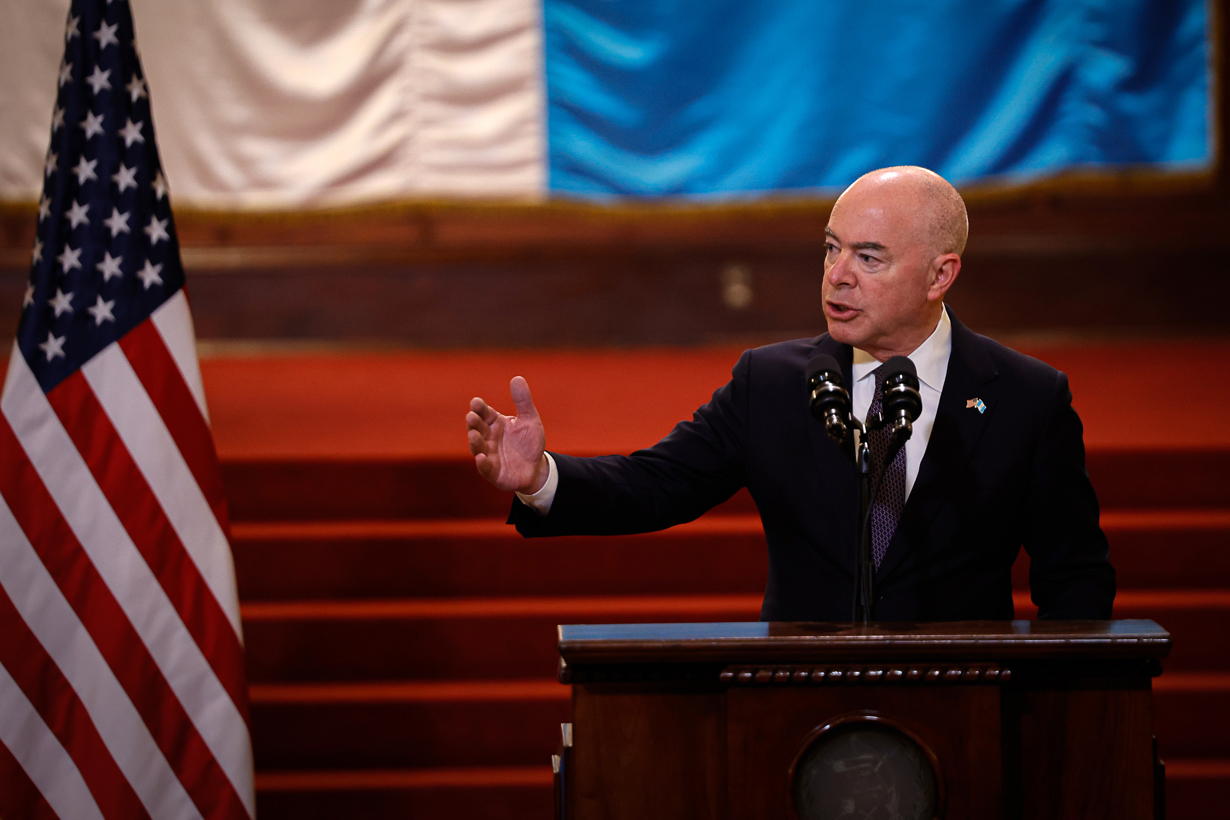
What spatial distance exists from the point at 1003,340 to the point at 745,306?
48.0 inches

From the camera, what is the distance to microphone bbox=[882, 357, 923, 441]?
5.00ft

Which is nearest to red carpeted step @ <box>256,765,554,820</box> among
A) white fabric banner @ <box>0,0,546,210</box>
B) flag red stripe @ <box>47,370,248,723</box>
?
flag red stripe @ <box>47,370,248,723</box>

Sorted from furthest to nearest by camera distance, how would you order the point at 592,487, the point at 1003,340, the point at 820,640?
the point at 1003,340, the point at 592,487, the point at 820,640

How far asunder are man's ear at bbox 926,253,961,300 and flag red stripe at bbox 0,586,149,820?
183 cm

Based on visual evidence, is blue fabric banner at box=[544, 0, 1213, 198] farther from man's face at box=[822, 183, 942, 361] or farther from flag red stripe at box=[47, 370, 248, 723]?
man's face at box=[822, 183, 942, 361]

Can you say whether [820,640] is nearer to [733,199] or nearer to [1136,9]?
[733,199]

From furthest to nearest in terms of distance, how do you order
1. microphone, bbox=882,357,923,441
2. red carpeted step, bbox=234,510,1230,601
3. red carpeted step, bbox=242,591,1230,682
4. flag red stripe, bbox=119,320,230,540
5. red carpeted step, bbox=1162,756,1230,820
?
red carpeted step, bbox=234,510,1230,601 → red carpeted step, bbox=242,591,1230,682 → red carpeted step, bbox=1162,756,1230,820 → flag red stripe, bbox=119,320,230,540 → microphone, bbox=882,357,923,441

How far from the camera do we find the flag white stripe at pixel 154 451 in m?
2.44

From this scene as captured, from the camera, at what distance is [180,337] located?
98.7 inches

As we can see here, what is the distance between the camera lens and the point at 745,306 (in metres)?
5.69

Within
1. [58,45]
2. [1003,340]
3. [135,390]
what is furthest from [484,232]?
[135,390]

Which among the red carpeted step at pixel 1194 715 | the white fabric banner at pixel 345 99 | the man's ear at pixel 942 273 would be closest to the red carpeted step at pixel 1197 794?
the red carpeted step at pixel 1194 715

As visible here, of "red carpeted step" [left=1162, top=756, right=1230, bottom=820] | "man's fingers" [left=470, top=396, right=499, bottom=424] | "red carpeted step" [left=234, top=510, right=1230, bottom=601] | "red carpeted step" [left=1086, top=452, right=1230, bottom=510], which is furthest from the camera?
"red carpeted step" [left=1086, top=452, right=1230, bottom=510]

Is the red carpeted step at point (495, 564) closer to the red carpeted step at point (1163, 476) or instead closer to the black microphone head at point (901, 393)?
the red carpeted step at point (1163, 476)
